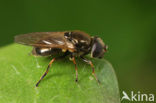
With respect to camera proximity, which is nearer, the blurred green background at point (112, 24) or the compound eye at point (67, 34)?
the compound eye at point (67, 34)

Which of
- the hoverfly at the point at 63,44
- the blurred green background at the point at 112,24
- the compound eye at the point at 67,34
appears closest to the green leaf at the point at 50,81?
the hoverfly at the point at 63,44

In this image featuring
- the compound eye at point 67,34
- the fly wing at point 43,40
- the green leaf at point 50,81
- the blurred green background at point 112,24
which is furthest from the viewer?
the blurred green background at point 112,24

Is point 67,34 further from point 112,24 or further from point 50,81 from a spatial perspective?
point 112,24

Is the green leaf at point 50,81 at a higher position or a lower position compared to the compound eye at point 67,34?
lower

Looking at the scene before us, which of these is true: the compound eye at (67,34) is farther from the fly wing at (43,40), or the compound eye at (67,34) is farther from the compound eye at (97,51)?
the compound eye at (97,51)

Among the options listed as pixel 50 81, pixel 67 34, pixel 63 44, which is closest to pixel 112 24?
pixel 67 34
